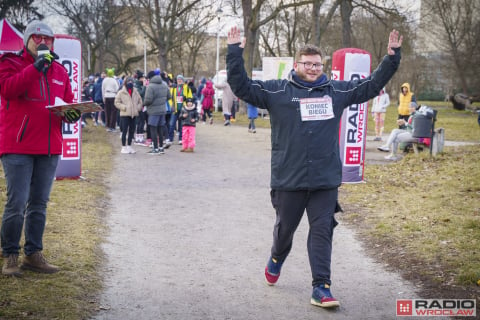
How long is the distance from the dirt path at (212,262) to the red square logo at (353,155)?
5.20 feet

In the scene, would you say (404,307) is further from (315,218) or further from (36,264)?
(36,264)

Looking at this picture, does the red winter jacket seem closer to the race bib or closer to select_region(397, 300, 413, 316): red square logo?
the race bib

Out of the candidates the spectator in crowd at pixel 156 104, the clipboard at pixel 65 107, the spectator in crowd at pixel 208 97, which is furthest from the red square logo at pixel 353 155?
the spectator in crowd at pixel 208 97

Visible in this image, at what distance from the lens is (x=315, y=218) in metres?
5.29

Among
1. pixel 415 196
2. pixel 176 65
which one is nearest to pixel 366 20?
pixel 176 65

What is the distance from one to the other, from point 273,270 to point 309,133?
1.33 meters

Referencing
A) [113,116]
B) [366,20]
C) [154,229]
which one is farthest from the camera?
[366,20]

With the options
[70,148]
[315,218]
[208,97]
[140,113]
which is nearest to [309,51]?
[315,218]

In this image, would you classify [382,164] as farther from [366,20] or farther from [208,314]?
[366,20]

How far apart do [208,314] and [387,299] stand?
5.22 ft

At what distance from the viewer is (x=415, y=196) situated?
402 inches

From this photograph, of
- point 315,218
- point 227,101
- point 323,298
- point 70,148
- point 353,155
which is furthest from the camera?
point 227,101

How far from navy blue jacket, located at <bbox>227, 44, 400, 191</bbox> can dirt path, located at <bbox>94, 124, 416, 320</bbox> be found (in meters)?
1.03

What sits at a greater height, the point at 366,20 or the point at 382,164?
the point at 366,20
